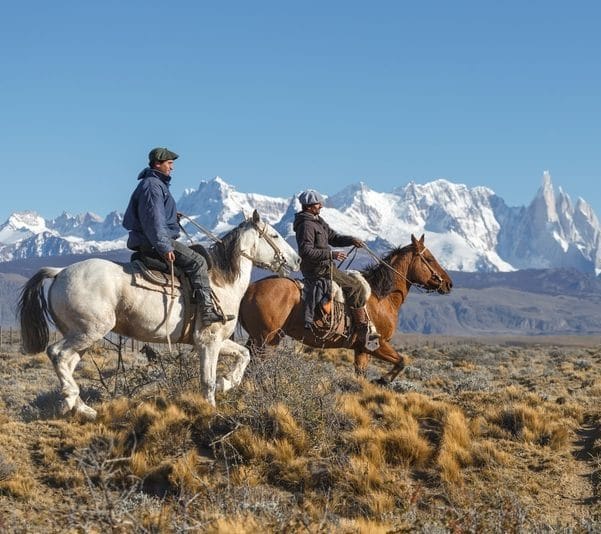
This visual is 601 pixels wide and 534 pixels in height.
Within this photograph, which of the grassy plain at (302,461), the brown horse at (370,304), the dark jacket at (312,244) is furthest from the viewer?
the dark jacket at (312,244)

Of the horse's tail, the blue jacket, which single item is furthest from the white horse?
the blue jacket

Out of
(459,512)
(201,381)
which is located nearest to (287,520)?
(459,512)

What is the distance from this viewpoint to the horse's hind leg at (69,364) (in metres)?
10.4

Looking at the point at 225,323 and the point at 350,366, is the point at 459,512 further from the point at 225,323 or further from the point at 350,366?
the point at 350,366

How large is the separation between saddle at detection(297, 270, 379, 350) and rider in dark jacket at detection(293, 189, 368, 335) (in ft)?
0.34

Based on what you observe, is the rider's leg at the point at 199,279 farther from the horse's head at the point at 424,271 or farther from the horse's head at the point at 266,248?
the horse's head at the point at 424,271

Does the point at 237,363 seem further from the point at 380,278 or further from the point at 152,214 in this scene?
the point at 380,278

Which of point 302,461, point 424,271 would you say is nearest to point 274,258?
point 302,461

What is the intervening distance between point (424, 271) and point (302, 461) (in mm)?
7229

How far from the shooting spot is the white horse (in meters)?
10.4

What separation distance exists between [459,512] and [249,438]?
2.61 metres

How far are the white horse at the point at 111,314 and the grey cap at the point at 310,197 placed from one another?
245 cm

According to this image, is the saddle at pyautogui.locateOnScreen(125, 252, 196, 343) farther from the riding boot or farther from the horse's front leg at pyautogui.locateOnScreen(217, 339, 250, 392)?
the horse's front leg at pyautogui.locateOnScreen(217, 339, 250, 392)

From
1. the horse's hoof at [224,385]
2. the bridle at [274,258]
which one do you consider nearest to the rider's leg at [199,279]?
the horse's hoof at [224,385]
